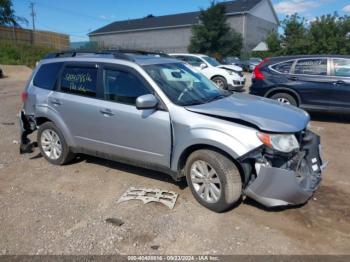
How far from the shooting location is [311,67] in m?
8.12

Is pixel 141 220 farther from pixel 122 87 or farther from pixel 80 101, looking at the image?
pixel 80 101

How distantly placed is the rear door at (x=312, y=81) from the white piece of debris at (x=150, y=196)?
5.40 meters

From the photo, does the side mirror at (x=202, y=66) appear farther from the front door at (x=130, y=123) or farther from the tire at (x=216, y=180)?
the tire at (x=216, y=180)

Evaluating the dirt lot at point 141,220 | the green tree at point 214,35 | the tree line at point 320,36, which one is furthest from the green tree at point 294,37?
the dirt lot at point 141,220

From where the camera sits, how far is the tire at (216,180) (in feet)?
11.6

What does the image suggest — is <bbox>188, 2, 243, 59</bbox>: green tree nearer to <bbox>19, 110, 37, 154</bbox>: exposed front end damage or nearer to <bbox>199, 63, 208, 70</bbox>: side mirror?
<bbox>199, 63, 208, 70</bbox>: side mirror

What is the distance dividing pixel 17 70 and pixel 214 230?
24.0 metres

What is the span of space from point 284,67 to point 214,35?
3293 centimetres

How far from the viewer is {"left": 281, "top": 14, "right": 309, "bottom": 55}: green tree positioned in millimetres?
31188

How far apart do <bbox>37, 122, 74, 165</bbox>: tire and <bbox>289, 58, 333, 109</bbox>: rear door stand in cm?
587

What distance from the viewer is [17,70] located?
924 inches

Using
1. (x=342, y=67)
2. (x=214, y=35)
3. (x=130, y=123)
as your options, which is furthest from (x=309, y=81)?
(x=214, y=35)

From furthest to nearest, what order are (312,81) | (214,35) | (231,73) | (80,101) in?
(214,35)
(231,73)
(312,81)
(80,101)

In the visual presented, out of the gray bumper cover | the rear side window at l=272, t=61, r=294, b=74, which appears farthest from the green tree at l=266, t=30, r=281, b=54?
the gray bumper cover
